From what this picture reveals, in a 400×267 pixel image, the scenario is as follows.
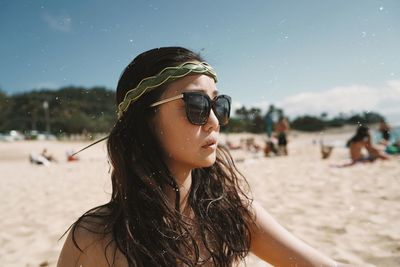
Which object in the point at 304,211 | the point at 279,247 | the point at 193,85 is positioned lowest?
the point at 304,211

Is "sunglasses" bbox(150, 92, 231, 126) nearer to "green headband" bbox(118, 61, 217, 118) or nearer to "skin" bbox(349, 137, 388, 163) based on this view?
"green headband" bbox(118, 61, 217, 118)

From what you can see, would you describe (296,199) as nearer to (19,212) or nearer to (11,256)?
(11,256)

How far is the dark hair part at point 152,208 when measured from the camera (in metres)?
1.46

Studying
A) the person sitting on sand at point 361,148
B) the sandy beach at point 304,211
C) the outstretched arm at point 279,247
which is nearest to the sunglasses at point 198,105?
the outstretched arm at point 279,247

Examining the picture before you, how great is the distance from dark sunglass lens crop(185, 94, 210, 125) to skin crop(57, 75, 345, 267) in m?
0.03

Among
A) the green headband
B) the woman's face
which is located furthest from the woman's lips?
the green headband

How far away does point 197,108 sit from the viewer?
5.17 feet

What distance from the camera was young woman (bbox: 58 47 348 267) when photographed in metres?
1.44

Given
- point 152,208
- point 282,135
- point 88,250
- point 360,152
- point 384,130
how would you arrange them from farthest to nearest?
point 282,135 → point 384,130 → point 360,152 → point 152,208 → point 88,250

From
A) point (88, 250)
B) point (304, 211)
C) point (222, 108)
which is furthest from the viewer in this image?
point (304, 211)

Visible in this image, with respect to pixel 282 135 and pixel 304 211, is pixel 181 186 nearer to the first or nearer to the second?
pixel 304 211

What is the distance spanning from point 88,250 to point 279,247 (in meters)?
1.04

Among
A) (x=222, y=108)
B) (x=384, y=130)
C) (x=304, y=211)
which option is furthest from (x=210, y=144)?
(x=384, y=130)

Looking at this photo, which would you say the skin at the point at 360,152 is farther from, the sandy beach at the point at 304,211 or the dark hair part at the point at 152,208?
the dark hair part at the point at 152,208
